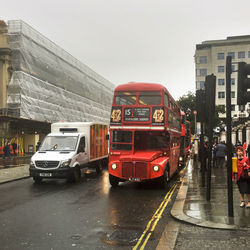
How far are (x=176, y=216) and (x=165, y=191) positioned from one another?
475 cm

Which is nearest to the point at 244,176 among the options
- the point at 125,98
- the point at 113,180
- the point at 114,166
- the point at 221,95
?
the point at 114,166

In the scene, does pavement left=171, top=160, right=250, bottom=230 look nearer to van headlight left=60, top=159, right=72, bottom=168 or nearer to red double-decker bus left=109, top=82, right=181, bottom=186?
red double-decker bus left=109, top=82, right=181, bottom=186

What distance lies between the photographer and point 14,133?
39.6m

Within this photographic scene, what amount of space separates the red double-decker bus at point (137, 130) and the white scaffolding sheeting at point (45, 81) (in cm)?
2583

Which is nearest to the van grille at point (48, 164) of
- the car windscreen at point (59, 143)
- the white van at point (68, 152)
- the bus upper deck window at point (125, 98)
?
the white van at point (68, 152)

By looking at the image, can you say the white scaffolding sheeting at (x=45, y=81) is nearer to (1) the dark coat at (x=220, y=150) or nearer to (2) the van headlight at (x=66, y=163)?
(1) the dark coat at (x=220, y=150)

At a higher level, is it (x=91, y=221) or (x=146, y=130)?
(x=146, y=130)

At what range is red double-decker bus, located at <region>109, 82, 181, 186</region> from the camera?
1295cm

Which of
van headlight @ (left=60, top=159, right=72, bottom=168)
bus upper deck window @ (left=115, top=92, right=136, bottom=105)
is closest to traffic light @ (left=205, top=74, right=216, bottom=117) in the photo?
bus upper deck window @ (left=115, top=92, right=136, bottom=105)

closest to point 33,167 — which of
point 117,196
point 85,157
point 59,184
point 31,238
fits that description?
point 59,184

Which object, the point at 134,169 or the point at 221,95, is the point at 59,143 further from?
the point at 221,95

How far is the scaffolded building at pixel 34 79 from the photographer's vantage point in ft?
124

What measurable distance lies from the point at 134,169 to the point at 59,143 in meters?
4.82

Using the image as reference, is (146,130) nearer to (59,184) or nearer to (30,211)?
(59,184)
